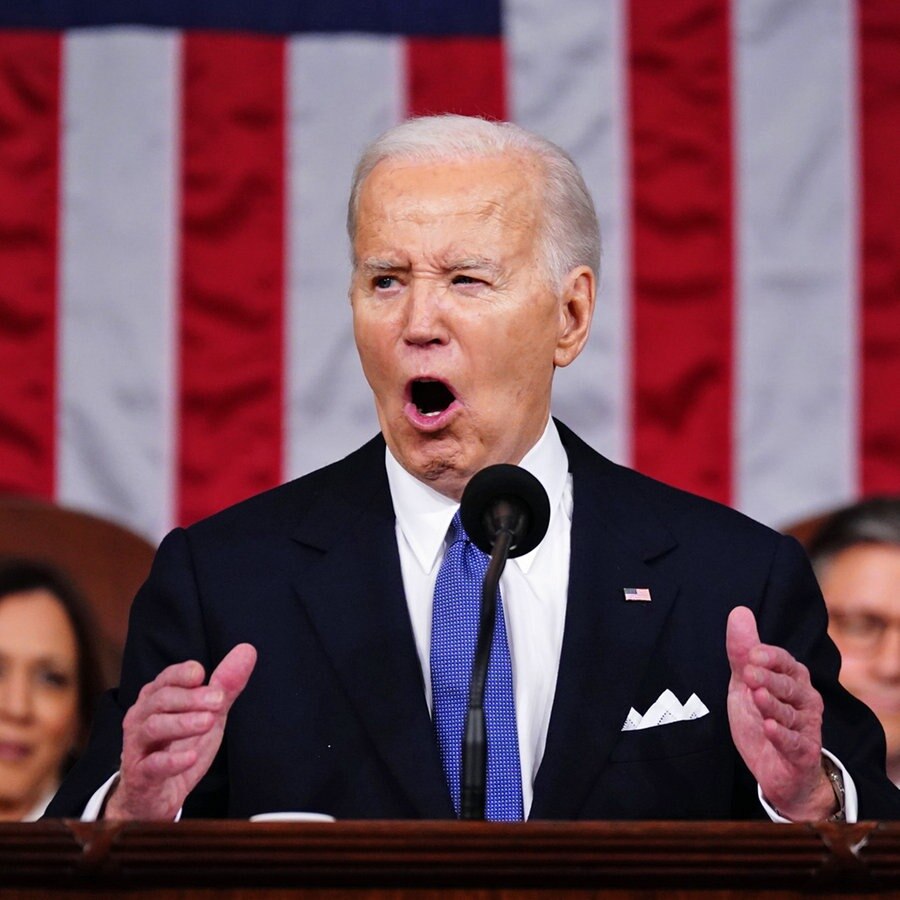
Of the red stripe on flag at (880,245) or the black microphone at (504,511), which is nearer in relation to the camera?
the black microphone at (504,511)

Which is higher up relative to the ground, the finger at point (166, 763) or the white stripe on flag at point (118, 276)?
the white stripe on flag at point (118, 276)

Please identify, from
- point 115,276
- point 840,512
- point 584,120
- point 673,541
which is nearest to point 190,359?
point 115,276

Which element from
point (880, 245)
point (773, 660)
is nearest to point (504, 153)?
point (773, 660)

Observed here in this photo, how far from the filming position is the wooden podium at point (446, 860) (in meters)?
1.66

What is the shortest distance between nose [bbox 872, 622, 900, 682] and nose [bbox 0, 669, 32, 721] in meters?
1.70

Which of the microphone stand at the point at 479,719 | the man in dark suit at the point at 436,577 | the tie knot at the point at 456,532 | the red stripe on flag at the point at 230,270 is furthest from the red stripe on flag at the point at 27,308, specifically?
the microphone stand at the point at 479,719

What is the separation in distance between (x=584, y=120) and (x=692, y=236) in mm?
352

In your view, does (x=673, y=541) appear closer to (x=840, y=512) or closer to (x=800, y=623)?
(x=800, y=623)

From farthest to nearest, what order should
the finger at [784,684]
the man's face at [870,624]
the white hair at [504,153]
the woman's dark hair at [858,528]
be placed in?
the woman's dark hair at [858,528] → the man's face at [870,624] → the white hair at [504,153] → the finger at [784,684]

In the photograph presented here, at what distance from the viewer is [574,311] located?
9.00 feet

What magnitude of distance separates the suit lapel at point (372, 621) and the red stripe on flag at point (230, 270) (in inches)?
53.6

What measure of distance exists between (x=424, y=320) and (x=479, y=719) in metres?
0.76

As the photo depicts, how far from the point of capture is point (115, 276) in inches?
158

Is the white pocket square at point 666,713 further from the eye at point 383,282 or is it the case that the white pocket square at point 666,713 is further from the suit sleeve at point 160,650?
the eye at point 383,282
